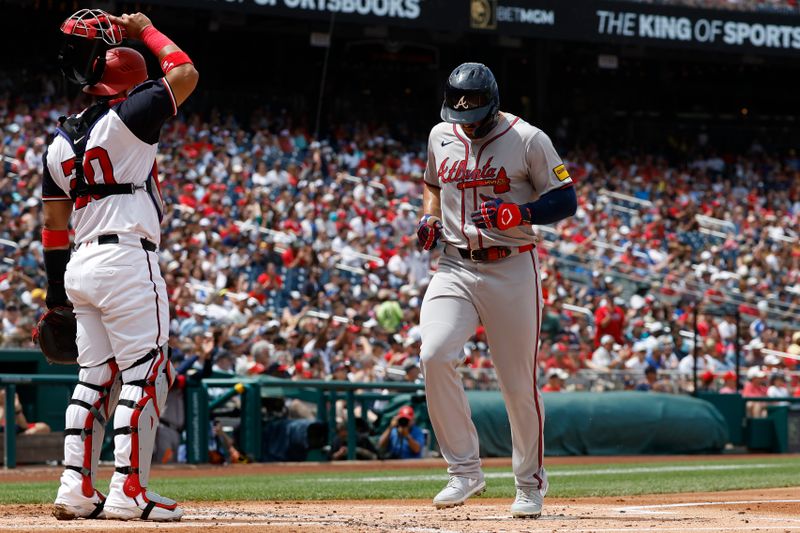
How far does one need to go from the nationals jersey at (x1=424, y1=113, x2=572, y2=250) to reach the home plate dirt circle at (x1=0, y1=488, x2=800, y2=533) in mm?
1187

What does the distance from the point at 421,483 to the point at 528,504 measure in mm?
3768

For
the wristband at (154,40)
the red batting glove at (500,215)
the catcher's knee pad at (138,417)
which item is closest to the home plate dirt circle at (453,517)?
the catcher's knee pad at (138,417)

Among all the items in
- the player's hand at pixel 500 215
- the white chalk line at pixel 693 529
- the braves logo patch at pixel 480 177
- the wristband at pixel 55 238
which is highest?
the braves logo patch at pixel 480 177

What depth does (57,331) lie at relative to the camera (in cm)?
536

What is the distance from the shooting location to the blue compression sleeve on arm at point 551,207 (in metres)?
5.38

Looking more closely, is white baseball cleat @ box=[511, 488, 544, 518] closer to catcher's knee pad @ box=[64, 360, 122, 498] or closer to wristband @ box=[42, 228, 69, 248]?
catcher's knee pad @ box=[64, 360, 122, 498]

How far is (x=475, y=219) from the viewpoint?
17.8ft

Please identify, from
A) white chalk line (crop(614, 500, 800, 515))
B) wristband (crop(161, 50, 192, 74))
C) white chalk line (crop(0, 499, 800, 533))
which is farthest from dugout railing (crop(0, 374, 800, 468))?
wristband (crop(161, 50, 192, 74))

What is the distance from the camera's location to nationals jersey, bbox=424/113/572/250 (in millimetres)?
5527

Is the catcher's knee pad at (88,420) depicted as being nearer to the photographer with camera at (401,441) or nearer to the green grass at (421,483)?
the green grass at (421,483)

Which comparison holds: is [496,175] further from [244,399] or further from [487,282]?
[244,399]

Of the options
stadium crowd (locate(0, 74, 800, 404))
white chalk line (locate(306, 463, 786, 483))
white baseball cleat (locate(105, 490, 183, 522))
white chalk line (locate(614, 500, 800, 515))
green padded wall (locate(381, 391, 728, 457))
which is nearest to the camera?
white baseball cleat (locate(105, 490, 183, 522))

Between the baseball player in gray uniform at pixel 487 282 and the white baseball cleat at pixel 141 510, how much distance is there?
4.06 ft

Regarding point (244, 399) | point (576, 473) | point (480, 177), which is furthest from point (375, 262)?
point (480, 177)
